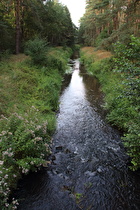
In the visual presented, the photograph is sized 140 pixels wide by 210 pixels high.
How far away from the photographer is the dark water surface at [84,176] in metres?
3.99

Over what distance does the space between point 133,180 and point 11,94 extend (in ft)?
26.1

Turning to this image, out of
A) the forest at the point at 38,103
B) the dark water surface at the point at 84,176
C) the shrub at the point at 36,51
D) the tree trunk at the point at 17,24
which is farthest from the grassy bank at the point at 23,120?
the tree trunk at the point at 17,24

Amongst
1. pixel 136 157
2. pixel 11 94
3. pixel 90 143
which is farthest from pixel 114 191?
pixel 11 94

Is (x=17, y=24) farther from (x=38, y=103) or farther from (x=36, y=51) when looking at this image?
(x=38, y=103)

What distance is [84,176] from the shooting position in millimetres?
4805

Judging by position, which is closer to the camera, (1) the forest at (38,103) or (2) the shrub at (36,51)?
(1) the forest at (38,103)

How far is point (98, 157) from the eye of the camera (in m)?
5.64

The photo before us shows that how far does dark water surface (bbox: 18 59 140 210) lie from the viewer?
399cm

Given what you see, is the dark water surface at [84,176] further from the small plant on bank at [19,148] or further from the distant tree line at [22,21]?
the distant tree line at [22,21]

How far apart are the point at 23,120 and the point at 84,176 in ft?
9.97

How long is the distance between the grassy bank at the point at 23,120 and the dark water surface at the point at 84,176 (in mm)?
513

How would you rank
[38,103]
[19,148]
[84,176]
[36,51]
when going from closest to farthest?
[19,148] < [84,176] < [38,103] < [36,51]

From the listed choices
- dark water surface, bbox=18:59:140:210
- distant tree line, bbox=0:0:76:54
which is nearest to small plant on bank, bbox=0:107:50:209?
dark water surface, bbox=18:59:140:210

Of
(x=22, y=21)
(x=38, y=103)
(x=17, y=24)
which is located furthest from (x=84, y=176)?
(x=22, y=21)
